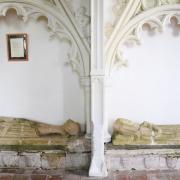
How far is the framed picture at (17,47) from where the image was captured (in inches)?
118

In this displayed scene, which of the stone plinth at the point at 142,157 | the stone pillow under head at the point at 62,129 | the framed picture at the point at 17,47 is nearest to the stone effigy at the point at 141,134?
the stone plinth at the point at 142,157

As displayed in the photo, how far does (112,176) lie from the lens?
2674mm

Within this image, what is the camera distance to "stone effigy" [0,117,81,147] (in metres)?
2.84

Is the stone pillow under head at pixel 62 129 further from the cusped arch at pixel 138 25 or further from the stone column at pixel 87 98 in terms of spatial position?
the cusped arch at pixel 138 25

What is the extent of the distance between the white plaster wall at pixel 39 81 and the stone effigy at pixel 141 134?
1.55ft

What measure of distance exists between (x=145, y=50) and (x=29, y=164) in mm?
1902

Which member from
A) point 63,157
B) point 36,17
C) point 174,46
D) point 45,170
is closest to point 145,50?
point 174,46

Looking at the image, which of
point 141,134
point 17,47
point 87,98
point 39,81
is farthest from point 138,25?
point 17,47

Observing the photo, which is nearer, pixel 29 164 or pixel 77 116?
pixel 29 164

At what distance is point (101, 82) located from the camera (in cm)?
272

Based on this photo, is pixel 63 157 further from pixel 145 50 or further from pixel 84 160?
pixel 145 50

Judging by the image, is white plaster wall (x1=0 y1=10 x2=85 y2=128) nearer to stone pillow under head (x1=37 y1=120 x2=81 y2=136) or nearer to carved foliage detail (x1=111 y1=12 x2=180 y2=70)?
stone pillow under head (x1=37 y1=120 x2=81 y2=136)

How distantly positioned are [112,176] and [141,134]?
1.86 ft

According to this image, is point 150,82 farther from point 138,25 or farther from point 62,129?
point 62,129
